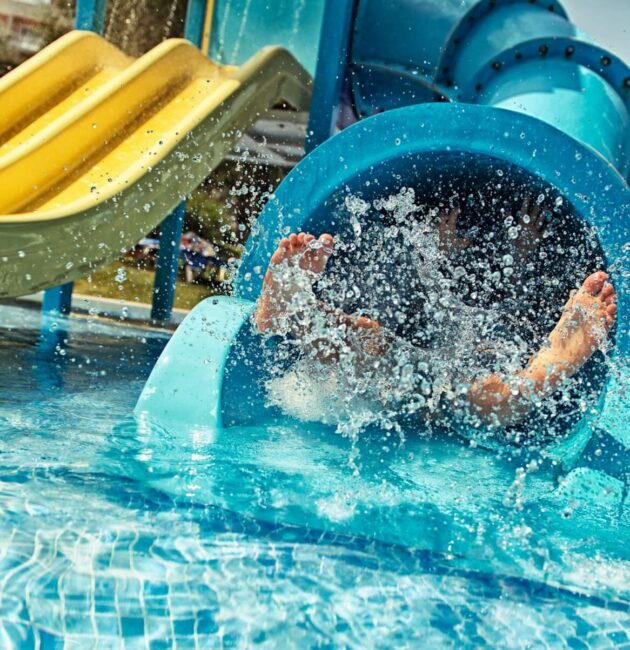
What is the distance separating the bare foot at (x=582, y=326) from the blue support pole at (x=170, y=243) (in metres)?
3.68

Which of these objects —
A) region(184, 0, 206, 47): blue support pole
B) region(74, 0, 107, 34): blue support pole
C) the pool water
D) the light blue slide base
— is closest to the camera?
the pool water

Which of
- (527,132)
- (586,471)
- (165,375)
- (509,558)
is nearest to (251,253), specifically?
(165,375)

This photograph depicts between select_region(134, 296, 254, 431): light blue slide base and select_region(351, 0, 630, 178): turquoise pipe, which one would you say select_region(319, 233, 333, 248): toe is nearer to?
select_region(134, 296, 254, 431): light blue slide base

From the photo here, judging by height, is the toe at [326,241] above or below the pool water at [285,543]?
above

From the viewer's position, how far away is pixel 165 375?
2.80 metres

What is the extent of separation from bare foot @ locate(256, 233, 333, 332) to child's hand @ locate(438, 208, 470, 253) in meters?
0.80

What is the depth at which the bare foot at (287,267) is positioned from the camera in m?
2.84

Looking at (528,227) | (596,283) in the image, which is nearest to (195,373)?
(596,283)

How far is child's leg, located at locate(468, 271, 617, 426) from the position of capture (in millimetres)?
2793

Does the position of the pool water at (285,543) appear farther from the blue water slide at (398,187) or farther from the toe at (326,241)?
the toe at (326,241)

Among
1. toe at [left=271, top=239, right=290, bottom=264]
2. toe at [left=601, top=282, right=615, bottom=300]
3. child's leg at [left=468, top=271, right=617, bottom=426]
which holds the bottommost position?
child's leg at [left=468, top=271, right=617, bottom=426]

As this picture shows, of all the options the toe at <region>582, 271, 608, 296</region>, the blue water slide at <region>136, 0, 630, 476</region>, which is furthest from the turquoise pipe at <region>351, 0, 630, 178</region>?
the toe at <region>582, 271, 608, 296</region>

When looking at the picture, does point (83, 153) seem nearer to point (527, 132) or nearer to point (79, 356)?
point (79, 356)

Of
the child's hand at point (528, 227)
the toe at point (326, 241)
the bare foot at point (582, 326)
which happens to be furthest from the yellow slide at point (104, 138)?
the bare foot at point (582, 326)
